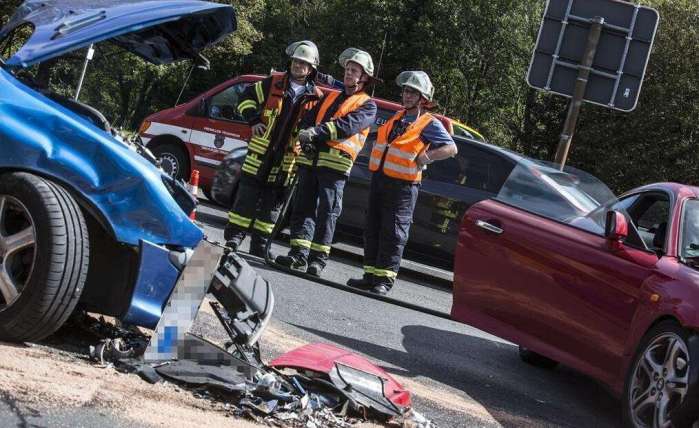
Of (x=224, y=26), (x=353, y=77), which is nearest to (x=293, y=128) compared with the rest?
(x=353, y=77)

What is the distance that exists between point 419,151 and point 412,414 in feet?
13.1

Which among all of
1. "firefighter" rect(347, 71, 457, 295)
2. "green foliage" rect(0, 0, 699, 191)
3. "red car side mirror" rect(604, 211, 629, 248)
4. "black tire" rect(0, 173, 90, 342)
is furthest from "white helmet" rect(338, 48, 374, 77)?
"green foliage" rect(0, 0, 699, 191)

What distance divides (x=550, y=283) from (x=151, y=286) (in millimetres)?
2681

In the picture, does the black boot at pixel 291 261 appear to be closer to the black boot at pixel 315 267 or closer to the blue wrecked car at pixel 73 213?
Result: the black boot at pixel 315 267

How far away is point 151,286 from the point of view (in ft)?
14.9

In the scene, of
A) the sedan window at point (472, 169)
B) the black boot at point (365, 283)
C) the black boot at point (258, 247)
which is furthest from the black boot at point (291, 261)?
the sedan window at point (472, 169)

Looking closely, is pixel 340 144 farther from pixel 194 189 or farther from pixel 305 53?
pixel 194 189

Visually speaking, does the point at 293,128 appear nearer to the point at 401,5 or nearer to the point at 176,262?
the point at 176,262

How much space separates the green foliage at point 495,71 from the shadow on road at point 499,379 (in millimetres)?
17244

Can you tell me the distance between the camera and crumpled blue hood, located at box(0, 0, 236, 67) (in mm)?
4590

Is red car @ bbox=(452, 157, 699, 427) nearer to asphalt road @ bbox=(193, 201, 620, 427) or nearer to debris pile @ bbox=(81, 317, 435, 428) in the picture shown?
asphalt road @ bbox=(193, 201, 620, 427)

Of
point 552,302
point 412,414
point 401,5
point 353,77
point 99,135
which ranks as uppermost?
point 401,5

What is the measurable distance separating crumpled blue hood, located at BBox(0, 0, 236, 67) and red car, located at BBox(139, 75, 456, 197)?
26.5ft

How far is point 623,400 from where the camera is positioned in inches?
215
